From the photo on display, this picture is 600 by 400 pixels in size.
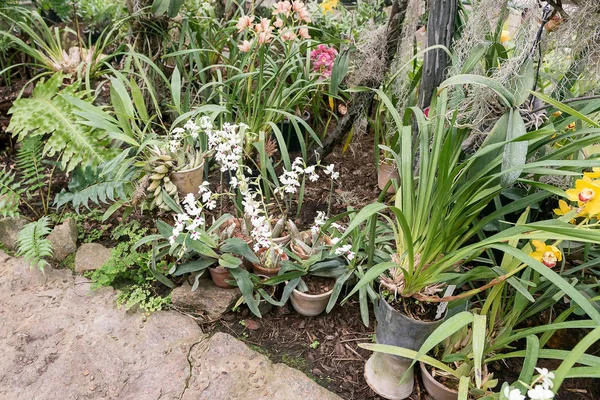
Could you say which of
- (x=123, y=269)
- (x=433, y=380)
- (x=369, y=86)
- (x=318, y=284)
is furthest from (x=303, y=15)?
(x=433, y=380)

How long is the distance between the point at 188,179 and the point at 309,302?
27.1 inches

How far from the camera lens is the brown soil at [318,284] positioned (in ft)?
4.88

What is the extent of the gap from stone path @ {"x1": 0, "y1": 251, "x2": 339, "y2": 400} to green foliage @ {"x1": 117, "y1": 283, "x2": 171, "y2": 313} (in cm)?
4

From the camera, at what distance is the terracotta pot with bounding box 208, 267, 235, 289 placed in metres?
1.52

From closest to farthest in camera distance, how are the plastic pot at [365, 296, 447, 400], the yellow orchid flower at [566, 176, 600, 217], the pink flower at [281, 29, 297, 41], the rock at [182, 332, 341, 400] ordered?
1. the yellow orchid flower at [566, 176, 600, 217]
2. the plastic pot at [365, 296, 447, 400]
3. the rock at [182, 332, 341, 400]
4. the pink flower at [281, 29, 297, 41]

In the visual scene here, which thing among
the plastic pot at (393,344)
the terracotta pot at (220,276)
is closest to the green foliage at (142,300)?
the terracotta pot at (220,276)

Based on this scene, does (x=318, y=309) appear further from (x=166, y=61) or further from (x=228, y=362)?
(x=166, y=61)

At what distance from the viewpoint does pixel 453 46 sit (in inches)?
56.4

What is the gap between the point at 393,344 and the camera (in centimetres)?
122

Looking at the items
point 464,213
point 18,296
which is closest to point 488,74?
point 464,213

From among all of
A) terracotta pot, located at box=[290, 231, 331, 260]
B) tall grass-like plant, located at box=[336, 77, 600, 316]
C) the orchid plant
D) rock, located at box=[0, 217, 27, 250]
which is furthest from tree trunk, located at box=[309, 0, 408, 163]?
rock, located at box=[0, 217, 27, 250]

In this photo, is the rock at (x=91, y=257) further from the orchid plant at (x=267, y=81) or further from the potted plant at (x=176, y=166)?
the orchid plant at (x=267, y=81)

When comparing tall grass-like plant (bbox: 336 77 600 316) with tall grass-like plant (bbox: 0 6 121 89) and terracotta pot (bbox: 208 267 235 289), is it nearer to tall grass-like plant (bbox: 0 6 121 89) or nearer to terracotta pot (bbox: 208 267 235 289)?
terracotta pot (bbox: 208 267 235 289)

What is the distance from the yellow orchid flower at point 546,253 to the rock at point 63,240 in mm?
1701
